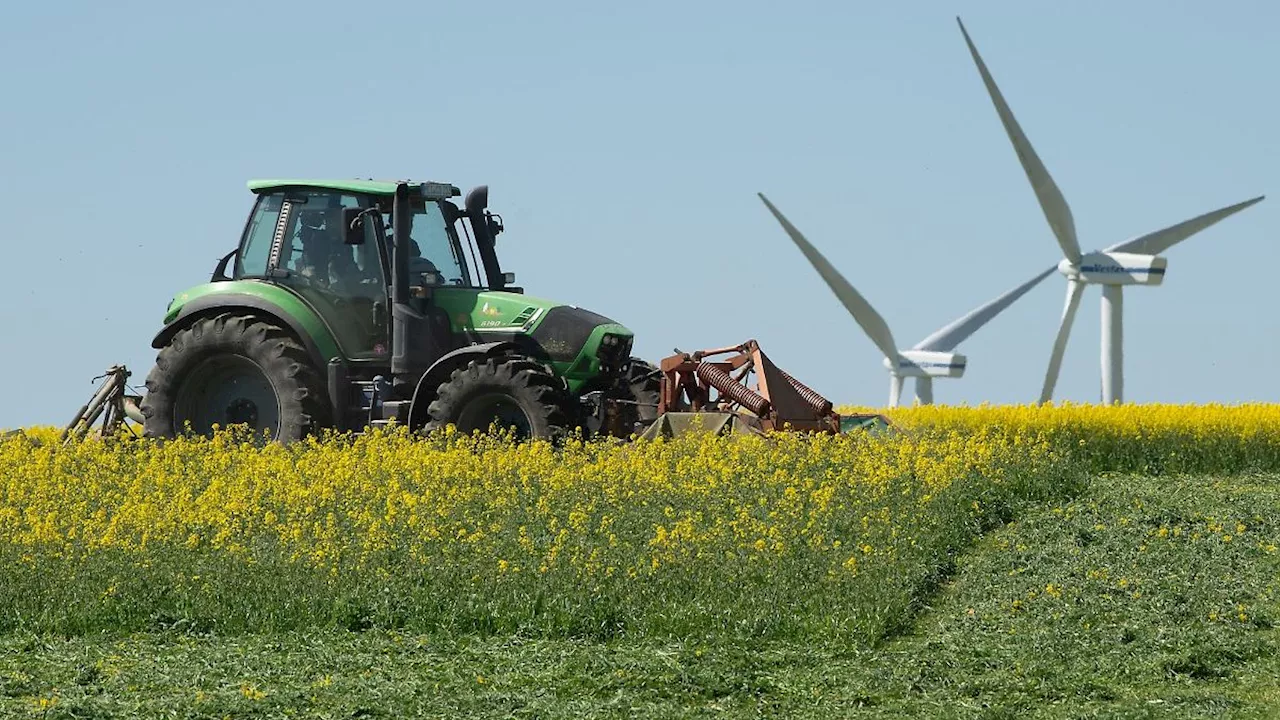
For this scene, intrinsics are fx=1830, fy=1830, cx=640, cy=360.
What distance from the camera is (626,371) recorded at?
1709cm

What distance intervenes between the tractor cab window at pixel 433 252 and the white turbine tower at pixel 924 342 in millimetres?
15153

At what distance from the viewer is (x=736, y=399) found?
1653 centimetres

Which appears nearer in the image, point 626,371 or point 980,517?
point 980,517

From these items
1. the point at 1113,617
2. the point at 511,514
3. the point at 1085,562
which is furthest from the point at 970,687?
the point at 511,514

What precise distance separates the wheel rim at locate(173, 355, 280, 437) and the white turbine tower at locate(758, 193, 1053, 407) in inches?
618

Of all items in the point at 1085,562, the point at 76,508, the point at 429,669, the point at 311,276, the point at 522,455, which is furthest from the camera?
the point at 311,276

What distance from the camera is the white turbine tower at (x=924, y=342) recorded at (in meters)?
33.1

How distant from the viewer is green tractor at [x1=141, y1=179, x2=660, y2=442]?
16250 mm

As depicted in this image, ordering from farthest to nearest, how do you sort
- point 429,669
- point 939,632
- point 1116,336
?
1. point 1116,336
2. point 939,632
3. point 429,669

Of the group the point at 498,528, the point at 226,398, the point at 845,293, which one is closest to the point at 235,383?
the point at 226,398

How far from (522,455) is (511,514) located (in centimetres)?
183

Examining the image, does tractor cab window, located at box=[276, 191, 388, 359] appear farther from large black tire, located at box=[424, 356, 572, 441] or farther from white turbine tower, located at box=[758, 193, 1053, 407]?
white turbine tower, located at box=[758, 193, 1053, 407]

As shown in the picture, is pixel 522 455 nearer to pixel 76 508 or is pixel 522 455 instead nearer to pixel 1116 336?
pixel 76 508

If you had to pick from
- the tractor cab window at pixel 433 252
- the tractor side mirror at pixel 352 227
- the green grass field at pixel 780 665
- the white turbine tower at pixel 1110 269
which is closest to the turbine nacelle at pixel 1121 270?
the white turbine tower at pixel 1110 269
